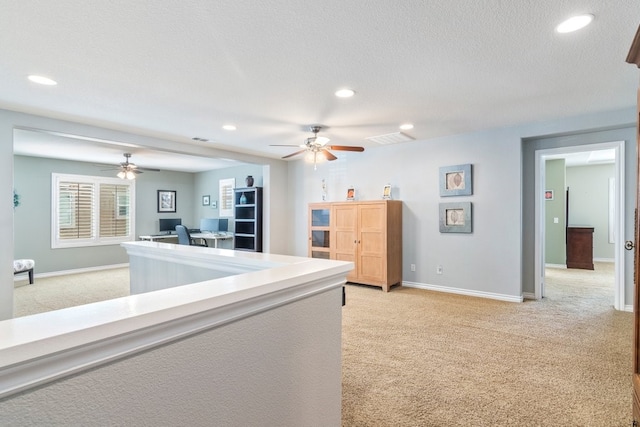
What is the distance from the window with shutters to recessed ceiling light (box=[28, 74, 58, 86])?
466cm

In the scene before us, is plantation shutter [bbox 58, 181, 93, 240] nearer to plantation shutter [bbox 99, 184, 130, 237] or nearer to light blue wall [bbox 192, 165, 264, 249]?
plantation shutter [bbox 99, 184, 130, 237]

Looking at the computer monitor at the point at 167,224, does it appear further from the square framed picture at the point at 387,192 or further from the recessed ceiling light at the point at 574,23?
the recessed ceiling light at the point at 574,23

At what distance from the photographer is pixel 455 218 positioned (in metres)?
4.71

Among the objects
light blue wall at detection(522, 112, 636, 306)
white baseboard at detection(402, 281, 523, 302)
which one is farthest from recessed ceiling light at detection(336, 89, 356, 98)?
white baseboard at detection(402, 281, 523, 302)

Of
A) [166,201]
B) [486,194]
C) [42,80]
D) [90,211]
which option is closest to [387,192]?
[486,194]

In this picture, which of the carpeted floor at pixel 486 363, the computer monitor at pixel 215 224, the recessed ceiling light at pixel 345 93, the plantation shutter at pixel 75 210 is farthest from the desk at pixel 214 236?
the recessed ceiling light at pixel 345 93

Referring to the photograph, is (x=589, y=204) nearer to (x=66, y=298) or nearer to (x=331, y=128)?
(x=331, y=128)

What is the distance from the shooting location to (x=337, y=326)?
144 cm

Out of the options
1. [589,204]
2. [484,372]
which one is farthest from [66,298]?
[589,204]

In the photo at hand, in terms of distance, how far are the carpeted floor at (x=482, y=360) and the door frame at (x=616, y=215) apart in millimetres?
250

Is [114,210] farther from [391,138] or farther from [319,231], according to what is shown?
[391,138]

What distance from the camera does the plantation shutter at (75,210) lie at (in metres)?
6.54

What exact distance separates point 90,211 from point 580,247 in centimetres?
1040

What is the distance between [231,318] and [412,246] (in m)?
4.52
